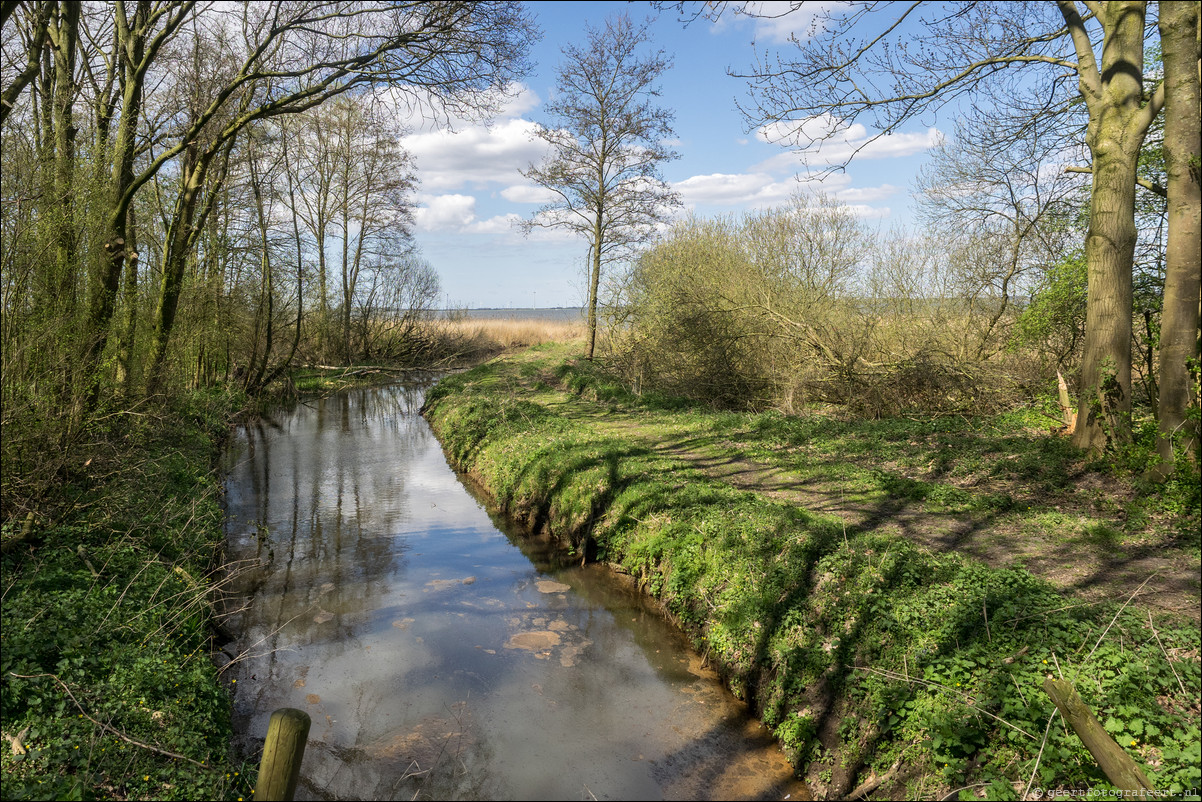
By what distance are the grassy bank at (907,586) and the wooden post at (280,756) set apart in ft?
10.9

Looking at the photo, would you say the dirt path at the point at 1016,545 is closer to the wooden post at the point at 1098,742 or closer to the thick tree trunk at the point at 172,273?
the wooden post at the point at 1098,742

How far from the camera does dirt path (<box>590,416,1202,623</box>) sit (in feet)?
17.3

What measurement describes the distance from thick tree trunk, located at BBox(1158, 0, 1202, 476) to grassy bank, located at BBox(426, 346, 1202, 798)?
2.93ft

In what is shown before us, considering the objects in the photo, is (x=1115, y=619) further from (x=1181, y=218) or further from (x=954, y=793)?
(x=1181, y=218)

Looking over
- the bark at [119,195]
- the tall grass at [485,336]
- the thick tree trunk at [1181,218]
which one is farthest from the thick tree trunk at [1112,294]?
the tall grass at [485,336]

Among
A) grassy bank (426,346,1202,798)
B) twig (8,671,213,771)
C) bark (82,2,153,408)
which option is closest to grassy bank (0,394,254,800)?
twig (8,671,213,771)

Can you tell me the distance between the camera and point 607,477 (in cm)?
973

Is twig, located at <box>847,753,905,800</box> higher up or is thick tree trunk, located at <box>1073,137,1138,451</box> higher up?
thick tree trunk, located at <box>1073,137,1138,451</box>

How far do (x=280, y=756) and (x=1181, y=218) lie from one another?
8572 millimetres

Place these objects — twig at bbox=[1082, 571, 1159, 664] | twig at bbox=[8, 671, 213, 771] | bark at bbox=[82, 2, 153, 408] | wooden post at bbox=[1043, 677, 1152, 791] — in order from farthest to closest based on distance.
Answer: bark at bbox=[82, 2, 153, 408] → twig at bbox=[1082, 571, 1159, 664] → twig at bbox=[8, 671, 213, 771] → wooden post at bbox=[1043, 677, 1152, 791]

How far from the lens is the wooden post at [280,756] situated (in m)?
3.29

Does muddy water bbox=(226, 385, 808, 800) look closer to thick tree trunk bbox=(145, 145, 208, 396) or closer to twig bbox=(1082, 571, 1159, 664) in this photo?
twig bbox=(1082, 571, 1159, 664)

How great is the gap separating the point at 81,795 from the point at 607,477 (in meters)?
6.72

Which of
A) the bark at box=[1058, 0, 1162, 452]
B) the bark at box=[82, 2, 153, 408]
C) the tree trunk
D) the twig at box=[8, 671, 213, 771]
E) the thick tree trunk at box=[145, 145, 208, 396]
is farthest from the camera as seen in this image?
the tree trunk
